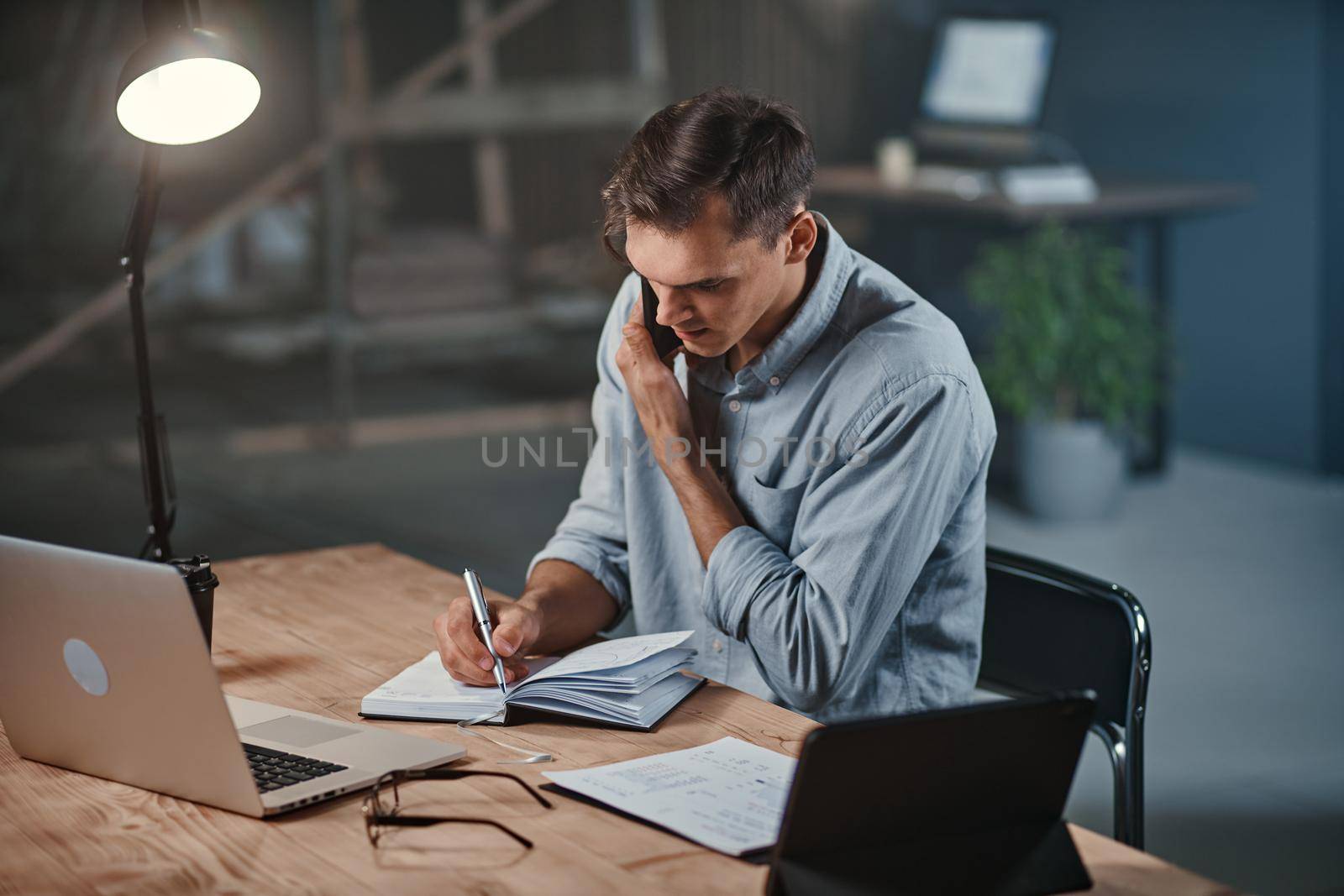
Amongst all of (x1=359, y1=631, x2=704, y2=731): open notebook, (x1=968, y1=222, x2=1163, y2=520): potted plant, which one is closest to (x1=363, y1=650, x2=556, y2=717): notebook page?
(x1=359, y1=631, x2=704, y2=731): open notebook

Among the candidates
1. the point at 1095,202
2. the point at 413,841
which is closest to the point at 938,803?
the point at 413,841

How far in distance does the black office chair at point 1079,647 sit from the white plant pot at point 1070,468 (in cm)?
249

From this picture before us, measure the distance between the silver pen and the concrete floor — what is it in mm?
1396

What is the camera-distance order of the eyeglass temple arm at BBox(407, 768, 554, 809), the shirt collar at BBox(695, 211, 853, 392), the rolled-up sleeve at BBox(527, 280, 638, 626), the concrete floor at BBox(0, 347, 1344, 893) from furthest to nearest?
the concrete floor at BBox(0, 347, 1344, 893), the rolled-up sleeve at BBox(527, 280, 638, 626), the shirt collar at BBox(695, 211, 853, 392), the eyeglass temple arm at BBox(407, 768, 554, 809)

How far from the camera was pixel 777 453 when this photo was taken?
65.2 inches

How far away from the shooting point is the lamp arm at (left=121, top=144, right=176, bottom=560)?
183 cm

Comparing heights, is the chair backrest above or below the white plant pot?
above

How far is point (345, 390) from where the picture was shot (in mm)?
4930

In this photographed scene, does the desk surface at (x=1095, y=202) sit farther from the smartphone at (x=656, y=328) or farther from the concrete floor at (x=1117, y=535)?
the smartphone at (x=656, y=328)

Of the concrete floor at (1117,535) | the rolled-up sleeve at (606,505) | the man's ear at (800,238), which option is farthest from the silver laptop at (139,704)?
the concrete floor at (1117,535)

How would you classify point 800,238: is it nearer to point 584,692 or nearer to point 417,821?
point 584,692

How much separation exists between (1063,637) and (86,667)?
0.98 meters

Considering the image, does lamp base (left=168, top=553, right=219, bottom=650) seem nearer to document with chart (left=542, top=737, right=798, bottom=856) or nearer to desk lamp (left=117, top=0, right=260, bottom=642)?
desk lamp (left=117, top=0, right=260, bottom=642)

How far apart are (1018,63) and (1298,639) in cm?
209
